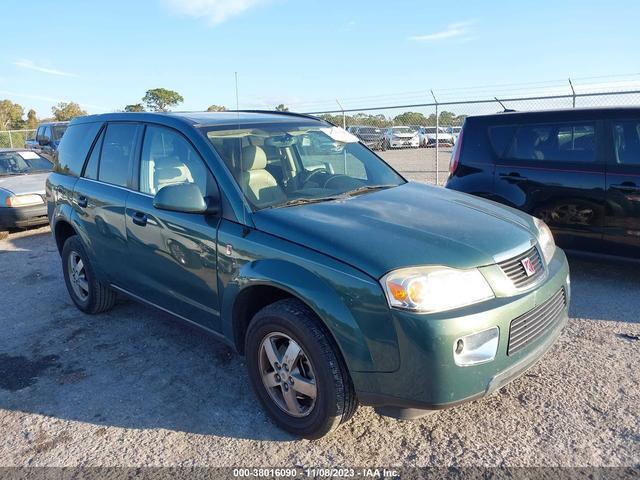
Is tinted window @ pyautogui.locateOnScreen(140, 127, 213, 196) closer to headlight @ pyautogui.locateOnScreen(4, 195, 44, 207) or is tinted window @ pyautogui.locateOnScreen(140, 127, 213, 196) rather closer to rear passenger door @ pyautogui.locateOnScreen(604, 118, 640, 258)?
rear passenger door @ pyautogui.locateOnScreen(604, 118, 640, 258)

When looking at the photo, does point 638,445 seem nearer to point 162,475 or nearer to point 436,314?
point 436,314

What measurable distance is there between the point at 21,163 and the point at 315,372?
9.70 metres

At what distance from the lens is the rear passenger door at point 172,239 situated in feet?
11.0

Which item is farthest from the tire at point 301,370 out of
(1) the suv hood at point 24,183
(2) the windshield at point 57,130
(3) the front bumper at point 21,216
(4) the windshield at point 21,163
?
(2) the windshield at point 57,130

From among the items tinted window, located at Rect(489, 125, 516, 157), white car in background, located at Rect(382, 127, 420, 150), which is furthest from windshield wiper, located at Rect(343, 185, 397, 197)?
white car in background, located at Rect(382, 127, 420, 150)

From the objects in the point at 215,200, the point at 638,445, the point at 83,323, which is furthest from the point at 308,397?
the point at 83,323

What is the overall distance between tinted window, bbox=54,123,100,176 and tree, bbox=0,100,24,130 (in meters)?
50.8

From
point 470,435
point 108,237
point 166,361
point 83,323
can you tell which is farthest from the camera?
point 83,323

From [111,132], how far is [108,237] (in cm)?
95

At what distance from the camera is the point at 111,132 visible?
4.51 meters

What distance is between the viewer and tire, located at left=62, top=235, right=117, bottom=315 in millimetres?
4777

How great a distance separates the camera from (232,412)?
3258 millimetres

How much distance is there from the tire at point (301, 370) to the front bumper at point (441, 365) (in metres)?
0.14

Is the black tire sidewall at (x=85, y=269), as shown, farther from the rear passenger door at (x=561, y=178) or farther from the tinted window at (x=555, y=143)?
the tinted window at (x=555, y=143)
